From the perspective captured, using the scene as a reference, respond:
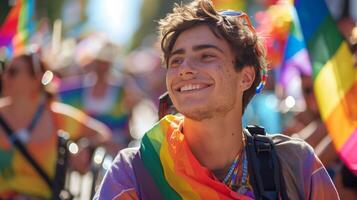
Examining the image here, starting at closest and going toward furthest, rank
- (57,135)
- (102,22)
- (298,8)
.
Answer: (298,8) → (57,135) → (102,22)

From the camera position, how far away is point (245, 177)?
4297 millimetres

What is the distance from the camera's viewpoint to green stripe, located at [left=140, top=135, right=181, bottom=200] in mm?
4176

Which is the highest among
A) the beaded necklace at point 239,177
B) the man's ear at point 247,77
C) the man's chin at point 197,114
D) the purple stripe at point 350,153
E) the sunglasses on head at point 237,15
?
the sunglasses on head at point 237,15

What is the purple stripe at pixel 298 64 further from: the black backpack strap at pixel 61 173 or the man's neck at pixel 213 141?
the man's neck at pixel 213 141

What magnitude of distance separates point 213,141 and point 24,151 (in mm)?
3253

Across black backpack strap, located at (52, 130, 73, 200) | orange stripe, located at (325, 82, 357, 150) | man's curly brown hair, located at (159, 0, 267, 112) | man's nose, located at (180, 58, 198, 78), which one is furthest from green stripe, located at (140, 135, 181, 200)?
black backpack strap, located at (52, 130, 73, 200)

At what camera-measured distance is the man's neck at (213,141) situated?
172 inches

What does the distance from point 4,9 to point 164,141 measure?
19.0ft

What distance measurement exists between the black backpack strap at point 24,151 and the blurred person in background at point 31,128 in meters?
0.02

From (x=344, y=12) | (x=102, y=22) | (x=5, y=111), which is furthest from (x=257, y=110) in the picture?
(x=102, y=22)

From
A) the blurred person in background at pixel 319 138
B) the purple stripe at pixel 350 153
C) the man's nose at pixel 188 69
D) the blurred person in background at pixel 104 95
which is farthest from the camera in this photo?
the blurred person in background at pixel 104 95

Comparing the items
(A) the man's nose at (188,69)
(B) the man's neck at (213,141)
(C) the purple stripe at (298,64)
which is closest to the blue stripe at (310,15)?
(C) the purple stripe at (298,64)

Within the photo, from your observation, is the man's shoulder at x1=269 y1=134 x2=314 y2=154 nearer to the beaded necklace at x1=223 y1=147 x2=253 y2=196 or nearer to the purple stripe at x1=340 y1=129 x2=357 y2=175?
the beaded necklace at x1=223 y1=147 x2=253 y2=196

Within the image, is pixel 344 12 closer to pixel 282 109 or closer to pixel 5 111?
pixel 282 109
